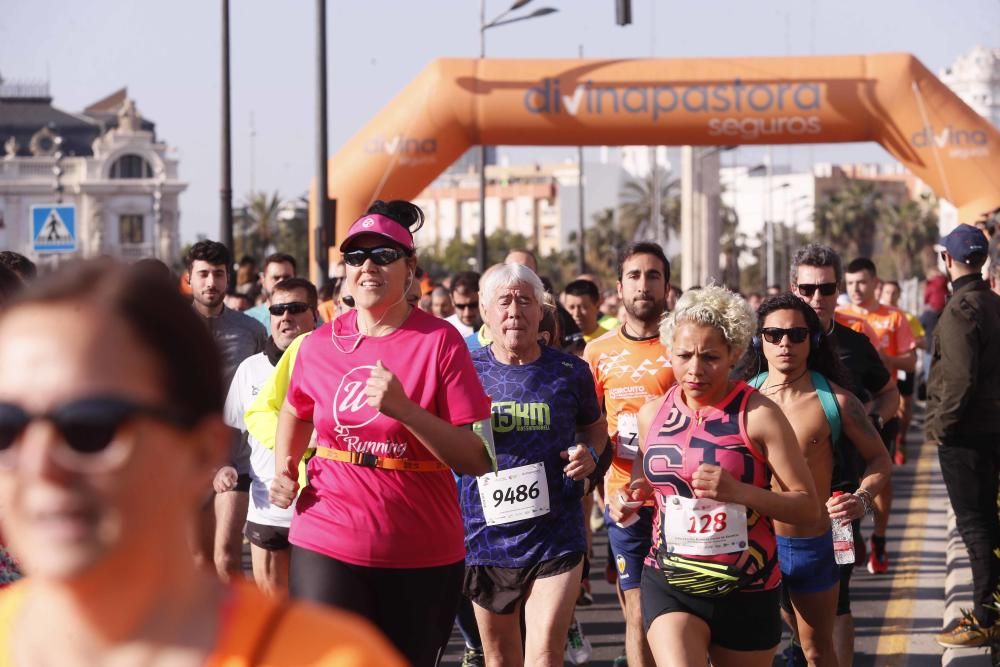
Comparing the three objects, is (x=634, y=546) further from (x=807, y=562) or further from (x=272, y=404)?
(x=272, y=404)

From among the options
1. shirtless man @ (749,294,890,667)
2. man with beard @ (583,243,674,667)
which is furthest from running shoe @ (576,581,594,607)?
shirtless man @ (749,294,890,667)

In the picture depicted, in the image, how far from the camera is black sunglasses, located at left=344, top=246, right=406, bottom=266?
16.6 feet

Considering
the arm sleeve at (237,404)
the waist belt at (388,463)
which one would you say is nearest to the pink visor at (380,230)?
the waist belt at (388,463)

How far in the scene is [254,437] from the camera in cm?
719

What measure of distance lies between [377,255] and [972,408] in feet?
14.0

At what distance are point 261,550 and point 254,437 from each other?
1.93 ft

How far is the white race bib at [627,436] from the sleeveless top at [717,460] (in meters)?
1.75

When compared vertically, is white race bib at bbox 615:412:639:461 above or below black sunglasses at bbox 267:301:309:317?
below

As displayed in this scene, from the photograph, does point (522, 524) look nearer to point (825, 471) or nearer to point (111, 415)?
point (825, 471)

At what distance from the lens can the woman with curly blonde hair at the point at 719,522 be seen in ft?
17.1

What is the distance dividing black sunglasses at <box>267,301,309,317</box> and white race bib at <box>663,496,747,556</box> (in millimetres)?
3067

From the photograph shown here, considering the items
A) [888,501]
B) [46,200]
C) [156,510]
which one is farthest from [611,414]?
[46,200]

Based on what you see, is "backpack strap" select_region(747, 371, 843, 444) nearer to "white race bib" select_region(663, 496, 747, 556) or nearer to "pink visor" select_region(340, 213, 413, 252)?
"white race bib" select_region(663, 496, 747, 556)

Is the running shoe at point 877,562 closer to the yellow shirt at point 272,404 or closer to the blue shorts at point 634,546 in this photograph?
the blue shorts at point 634,546
